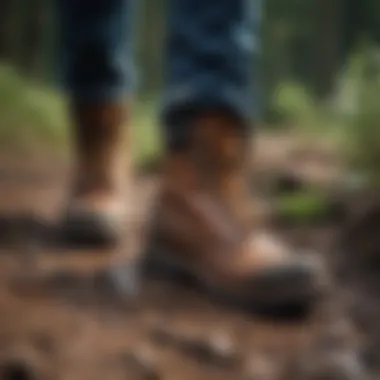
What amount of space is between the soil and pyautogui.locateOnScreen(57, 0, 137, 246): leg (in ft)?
0.19

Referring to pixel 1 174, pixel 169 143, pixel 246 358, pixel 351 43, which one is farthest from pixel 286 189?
pixel 351 43

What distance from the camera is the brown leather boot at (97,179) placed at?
139 centimetres

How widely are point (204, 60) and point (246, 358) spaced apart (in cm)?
37

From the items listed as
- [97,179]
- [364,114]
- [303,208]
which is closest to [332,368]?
[97,179]

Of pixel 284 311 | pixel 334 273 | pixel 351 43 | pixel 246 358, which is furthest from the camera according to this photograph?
pixel 351 43

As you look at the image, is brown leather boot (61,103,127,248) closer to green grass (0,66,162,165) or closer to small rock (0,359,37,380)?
small rock (0,359,37,380)

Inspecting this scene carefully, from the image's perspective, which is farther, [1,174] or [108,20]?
[1,174]

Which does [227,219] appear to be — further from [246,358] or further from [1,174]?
[1,174]

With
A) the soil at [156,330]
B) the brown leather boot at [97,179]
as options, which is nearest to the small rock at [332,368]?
the soil at [156,330]

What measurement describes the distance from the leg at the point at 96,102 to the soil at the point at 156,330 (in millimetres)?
59

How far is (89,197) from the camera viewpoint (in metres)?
1.43

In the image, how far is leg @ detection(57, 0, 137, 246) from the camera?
55.0 inches

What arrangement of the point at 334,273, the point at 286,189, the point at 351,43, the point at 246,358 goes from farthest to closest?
the point at 351,43, the point at 286,189, the point at 334,273, the point at 246,358

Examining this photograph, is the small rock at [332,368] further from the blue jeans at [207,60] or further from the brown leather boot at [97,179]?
the brown leather boot at [97,179]
